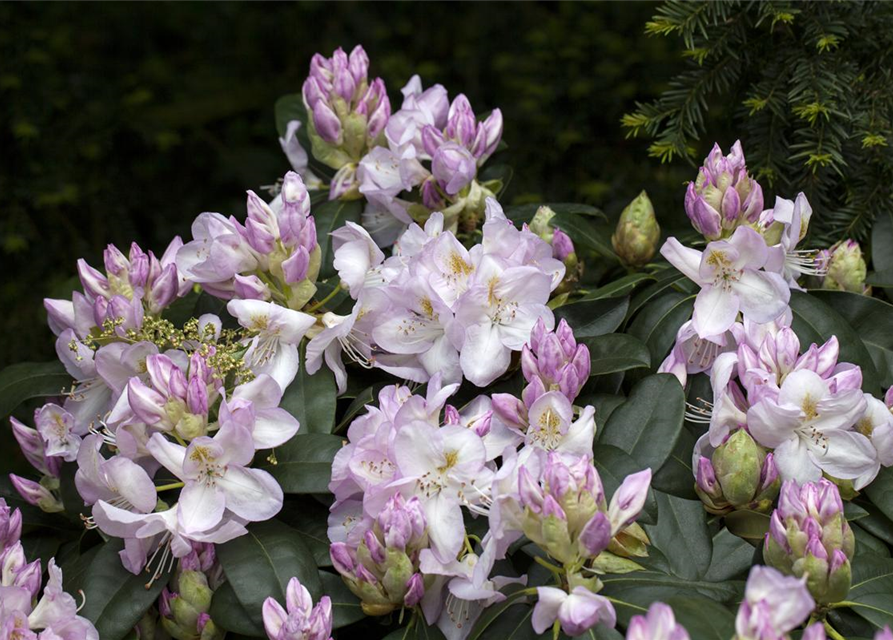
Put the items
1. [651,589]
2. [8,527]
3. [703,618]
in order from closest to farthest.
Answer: [703,618] → [651,589] → [8,527]

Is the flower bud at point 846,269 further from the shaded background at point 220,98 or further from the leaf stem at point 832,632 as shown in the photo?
the shaded background at point 220,98

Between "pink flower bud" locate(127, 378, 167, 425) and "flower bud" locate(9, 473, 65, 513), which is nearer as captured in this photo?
"pink flower bud" locate(127, 378, 167, 425)

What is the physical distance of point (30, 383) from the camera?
5.11ft

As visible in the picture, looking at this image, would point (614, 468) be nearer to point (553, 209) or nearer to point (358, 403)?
point (358, 403)

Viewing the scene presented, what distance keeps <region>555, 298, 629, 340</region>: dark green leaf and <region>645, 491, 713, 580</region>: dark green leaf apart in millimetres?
255

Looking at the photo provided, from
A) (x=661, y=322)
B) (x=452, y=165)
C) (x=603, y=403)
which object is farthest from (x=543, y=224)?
(x=603, y=403)

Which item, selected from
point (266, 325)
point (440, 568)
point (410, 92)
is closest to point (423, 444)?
point (440, 568)

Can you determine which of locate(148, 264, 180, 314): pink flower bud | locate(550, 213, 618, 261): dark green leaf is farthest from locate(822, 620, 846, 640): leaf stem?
locate(148, 264, 180, 314): pink flower bud

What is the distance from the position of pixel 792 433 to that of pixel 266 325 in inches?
24.5

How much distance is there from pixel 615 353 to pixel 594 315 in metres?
0.13

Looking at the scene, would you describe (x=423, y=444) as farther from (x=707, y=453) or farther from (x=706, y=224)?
(x=706, y=224)

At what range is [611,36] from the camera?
11.2 ft

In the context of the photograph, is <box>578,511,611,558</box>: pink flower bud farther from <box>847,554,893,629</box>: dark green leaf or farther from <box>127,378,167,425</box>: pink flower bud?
<box>127,378,167,425</box>: pink flower bud

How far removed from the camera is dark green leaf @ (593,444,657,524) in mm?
1152
